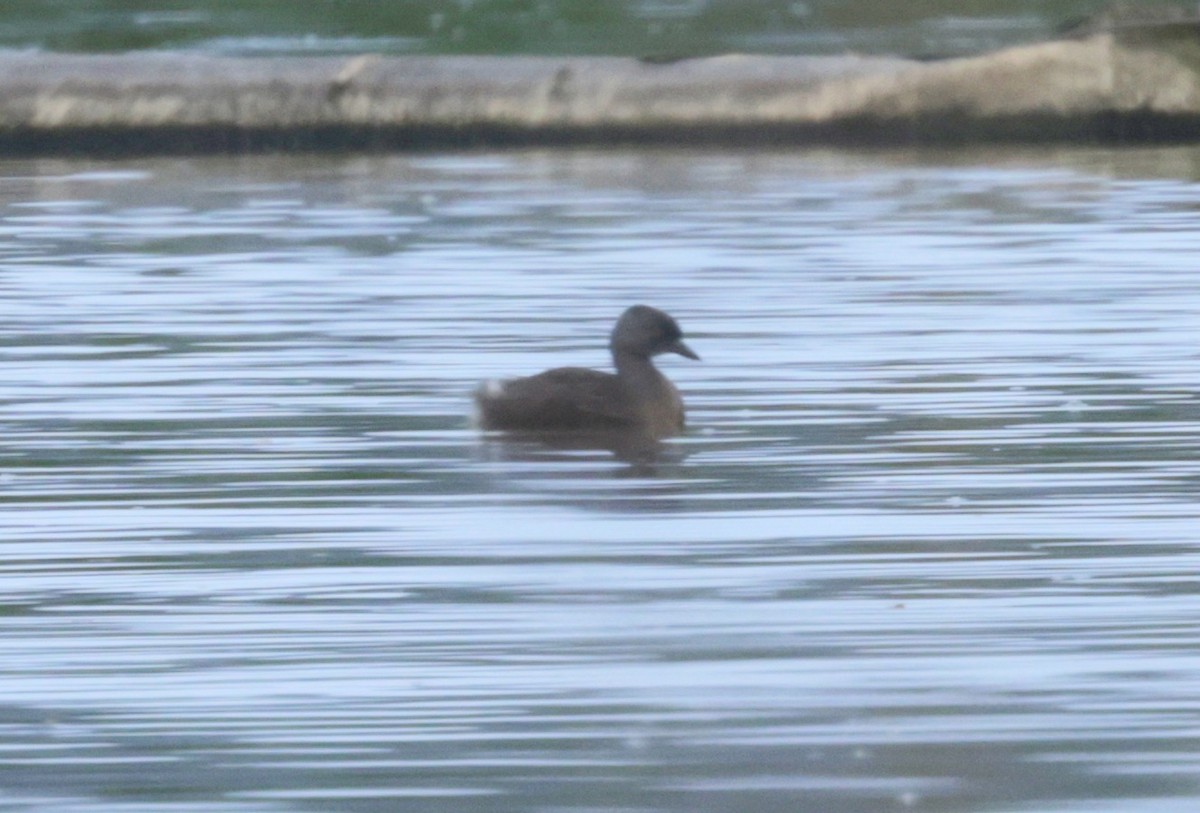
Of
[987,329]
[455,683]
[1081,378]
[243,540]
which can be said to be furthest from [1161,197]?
[455,683]

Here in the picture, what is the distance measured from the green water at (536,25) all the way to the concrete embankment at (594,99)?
1396mm

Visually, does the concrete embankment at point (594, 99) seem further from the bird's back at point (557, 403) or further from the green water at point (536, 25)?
the bird's back at point (557, 403)

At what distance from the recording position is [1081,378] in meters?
9.80

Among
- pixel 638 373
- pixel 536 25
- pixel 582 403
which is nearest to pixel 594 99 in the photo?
pixel 536 25

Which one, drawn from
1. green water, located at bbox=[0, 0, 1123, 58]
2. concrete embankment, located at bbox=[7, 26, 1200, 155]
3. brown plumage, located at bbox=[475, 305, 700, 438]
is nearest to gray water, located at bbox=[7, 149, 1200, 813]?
brown plumage, located at bbox=[475, 305, 700, 438]

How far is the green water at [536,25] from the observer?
22562 mm

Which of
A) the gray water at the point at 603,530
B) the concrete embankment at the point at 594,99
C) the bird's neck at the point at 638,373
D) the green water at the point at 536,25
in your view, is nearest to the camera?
the gray water at the point at 603,530

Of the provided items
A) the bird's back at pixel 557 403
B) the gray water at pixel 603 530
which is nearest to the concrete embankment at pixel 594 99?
the gray water at pixel 603 530

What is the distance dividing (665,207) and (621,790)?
11266 millimetres

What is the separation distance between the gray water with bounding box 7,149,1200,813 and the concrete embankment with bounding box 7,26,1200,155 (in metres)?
5.24

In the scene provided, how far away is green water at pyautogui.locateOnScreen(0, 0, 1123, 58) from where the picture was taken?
888 inches

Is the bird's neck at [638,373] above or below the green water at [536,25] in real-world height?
below

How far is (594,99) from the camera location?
20.2 metres

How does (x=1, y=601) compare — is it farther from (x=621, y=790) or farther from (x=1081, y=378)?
(x=1081, y=378)
